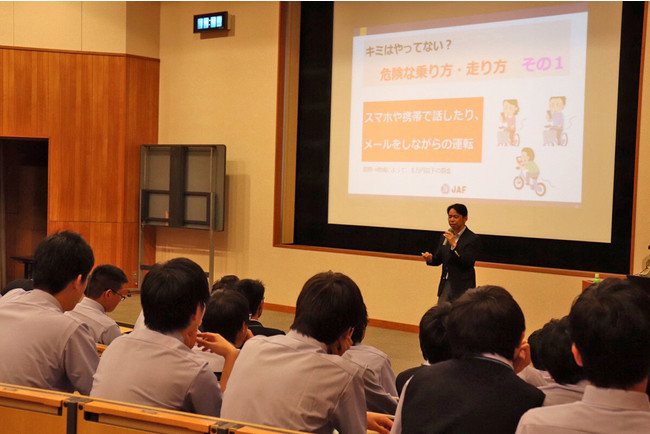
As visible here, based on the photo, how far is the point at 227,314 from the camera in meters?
3.01

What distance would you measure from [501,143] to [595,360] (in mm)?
5861

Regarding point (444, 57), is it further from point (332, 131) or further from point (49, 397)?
point (49, 397)

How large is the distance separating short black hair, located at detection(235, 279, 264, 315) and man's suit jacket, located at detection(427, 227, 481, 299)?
2.45 meters

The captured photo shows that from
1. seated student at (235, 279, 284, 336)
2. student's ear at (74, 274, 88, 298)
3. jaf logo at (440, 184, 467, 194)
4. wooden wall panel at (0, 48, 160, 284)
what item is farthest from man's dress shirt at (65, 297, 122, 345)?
wooden wall panel at (0, 48, 160, 284)

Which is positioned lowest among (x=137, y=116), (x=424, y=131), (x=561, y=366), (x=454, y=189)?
(x=561, y=366)

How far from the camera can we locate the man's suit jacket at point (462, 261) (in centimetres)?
584

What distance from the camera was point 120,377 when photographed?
84.8 inches

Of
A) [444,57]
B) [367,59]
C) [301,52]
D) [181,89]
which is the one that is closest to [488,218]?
[444,57]

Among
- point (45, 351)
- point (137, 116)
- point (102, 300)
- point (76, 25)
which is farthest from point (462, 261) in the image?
point (76, 25)

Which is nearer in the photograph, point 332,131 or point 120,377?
point 120,377

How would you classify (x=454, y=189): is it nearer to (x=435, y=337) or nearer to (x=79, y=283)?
(x=435, y=337)

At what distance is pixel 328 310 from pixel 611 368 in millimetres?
836

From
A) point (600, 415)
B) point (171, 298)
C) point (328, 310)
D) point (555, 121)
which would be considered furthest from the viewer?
point (555, 121)

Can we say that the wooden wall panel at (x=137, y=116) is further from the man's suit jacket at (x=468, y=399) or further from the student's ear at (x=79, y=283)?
the man's suit jacket at (x=468, y=399)
